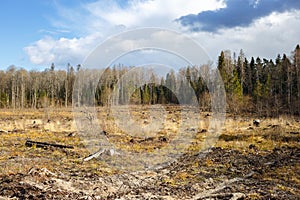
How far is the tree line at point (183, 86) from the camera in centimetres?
1170

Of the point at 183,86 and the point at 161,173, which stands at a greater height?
the point at 183,86

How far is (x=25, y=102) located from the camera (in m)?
67.4

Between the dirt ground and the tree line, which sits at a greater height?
the tree line

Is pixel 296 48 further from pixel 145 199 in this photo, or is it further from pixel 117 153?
pixel 145 199

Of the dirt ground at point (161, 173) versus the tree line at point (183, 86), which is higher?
the tree line at point (183, 86)

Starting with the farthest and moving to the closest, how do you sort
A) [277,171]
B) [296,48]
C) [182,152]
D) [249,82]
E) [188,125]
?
[249,82], [296,48], [188,125], [182,152], [277,171]

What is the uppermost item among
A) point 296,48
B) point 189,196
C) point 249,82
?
point 296,48

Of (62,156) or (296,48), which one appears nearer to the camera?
(62,156)

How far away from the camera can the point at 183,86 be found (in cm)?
1142

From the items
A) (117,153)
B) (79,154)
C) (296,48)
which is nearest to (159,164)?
(117,153)

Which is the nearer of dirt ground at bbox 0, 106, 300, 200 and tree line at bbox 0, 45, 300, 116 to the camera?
dirt ground at bbox 0, 106, 300, 200

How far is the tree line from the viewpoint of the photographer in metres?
11.7

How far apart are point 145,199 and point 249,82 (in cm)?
5013

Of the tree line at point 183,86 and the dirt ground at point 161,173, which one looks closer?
the dirt ground at point 161,173
